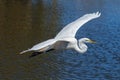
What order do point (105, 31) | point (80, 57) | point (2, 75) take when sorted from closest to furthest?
point (2, 75) → point (80, 57) → point (105, 31)

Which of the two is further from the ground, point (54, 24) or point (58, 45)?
point (54, 24)

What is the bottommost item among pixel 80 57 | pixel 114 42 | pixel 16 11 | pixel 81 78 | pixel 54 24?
pixel 81 78

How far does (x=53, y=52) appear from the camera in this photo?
15.8 meters

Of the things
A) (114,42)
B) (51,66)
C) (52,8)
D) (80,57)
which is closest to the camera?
(51,66)

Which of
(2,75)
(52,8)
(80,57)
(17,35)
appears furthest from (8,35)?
(52,8)

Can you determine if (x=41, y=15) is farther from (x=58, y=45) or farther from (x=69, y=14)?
(x=58, y=45)

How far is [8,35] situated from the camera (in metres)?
18.4

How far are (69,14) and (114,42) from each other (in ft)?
25.6

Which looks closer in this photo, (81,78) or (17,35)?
(81,78)

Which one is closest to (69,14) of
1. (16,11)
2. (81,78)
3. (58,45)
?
(16,11)

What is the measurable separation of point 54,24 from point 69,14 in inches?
138

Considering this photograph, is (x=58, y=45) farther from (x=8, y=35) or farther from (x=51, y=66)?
(x=8, y=35)

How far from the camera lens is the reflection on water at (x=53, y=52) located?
13.3m

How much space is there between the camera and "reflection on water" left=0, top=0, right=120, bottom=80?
1330 centimetres
